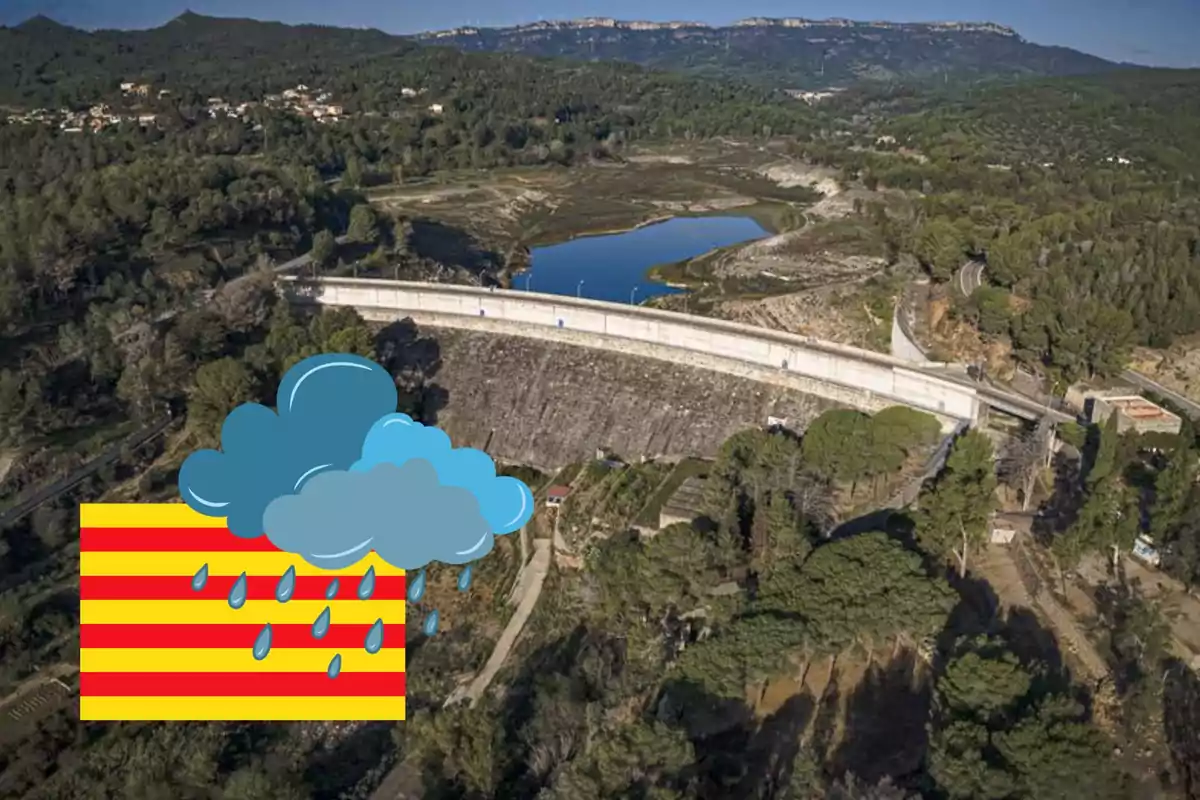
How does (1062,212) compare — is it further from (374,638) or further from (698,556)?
(374,638)

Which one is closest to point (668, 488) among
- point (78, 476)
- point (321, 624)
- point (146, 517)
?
point (321, 624)

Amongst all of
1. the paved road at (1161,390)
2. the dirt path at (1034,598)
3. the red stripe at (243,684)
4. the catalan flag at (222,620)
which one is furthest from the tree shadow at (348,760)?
the paved road at (1161,390)

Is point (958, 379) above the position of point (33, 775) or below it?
above

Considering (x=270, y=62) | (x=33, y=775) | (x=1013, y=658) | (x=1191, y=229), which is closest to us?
(x=1013, y=658)

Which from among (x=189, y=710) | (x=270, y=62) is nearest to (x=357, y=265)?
(x=189, y=710)

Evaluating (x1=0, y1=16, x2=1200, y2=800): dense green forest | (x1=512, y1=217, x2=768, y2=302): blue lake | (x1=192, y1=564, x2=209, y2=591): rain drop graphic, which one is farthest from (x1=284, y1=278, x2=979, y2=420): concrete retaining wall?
(x1=192, y1=564, x2=209, y2=591): rain drop graphic

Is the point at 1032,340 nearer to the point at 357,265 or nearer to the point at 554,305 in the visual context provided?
the point at 554,305

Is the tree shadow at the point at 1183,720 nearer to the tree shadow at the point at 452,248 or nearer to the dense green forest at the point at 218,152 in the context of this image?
the dense green forest at the point at 218,152
